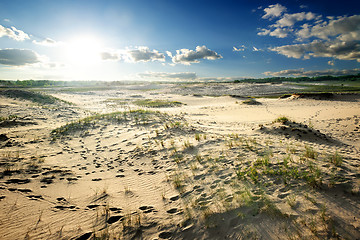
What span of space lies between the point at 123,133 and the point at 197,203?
7225mm

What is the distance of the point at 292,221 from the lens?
9.20ft

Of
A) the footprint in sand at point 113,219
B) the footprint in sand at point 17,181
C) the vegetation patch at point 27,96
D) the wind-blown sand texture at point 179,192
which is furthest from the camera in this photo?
the vegetation patch at point 27,96

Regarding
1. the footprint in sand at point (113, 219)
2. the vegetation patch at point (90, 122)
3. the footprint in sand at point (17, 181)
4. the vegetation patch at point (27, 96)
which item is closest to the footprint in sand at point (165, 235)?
the footprint in sand at point (113, 219)

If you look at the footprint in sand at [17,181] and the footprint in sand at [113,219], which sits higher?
the footprint in sand at [17,181]

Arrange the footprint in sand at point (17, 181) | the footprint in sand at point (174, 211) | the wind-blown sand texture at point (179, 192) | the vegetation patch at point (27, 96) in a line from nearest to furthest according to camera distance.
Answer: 1. the wind-blown sand texture at point (179, 192)
2. the footprint in sand at point (174, 211)
3. the footprint in sand at point (17, 181)
4. the vegetation patch at point (27, 96)

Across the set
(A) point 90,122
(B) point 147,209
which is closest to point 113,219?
(B) point 147,209

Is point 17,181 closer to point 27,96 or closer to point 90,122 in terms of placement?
point 90,122

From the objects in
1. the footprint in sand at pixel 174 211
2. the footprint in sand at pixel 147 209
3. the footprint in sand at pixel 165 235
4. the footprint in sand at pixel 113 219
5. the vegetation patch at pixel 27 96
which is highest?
the vegetation patch at pixel 27 96

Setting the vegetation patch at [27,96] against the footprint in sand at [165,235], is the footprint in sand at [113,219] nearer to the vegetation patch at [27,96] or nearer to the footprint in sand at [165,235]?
the footprint in sand at [165,235]

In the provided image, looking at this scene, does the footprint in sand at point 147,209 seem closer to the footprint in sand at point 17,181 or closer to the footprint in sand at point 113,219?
the footprint in sand at point 113,219

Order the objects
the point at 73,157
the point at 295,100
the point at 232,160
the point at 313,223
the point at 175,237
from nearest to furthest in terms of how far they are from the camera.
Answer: the point at 313,223, the point at 175,237, the point at 232,160, the point at 73,157, the point at 295,100

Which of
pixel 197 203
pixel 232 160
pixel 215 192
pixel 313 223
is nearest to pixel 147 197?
pixel 197 203

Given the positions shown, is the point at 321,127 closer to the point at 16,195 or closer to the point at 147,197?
the point at 147,197

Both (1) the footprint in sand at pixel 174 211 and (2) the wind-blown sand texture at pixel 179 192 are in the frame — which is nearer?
(2) the wind-blown sand texture at pixel 179 192
